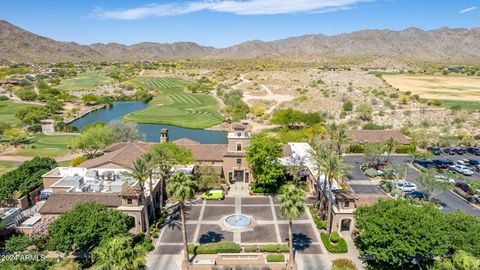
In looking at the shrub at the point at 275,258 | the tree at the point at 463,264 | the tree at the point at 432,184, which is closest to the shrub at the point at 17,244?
the shrub at the point at 275,258

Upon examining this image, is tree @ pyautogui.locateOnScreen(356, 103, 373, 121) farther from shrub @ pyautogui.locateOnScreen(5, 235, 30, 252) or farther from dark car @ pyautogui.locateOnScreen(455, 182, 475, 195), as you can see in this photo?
shrub @ pyautogui.locateOnScreen(5, 235, 30, 252)

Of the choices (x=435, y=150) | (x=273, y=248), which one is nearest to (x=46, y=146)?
(x=273, y=248)

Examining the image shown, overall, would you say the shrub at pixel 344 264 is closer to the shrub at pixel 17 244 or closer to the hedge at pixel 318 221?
the hedge at pixel 318 221

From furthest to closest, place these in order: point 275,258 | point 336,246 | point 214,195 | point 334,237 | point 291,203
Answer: point 214,195, point 334,237, point 336,246, point 275,258, point 291,203

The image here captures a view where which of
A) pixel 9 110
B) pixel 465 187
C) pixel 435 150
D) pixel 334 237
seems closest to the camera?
pixel 334 237

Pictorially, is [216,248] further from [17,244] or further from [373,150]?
[373,150]

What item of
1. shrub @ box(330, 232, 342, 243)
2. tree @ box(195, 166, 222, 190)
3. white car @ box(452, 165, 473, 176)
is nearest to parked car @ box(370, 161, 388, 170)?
white car @ box(452, 165, 473, 176)

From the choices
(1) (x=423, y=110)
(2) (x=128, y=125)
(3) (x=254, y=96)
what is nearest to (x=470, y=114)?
(1) (x=423, y=110)
